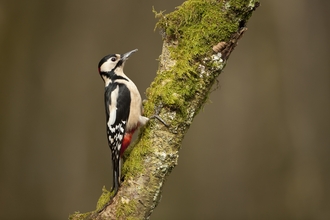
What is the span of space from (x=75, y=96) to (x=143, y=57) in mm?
758

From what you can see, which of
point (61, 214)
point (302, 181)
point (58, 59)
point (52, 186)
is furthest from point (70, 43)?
point (302, 181)

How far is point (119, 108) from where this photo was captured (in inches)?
87.0

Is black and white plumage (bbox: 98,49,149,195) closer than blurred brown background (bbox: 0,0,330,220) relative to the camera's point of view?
Yes

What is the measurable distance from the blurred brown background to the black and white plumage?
1142mm

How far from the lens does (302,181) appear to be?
11.9ft

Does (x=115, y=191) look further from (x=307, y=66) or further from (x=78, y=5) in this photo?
(x=307, y=66)

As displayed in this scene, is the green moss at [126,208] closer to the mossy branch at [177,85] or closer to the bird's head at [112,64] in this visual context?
the mossy branch at [177,85]

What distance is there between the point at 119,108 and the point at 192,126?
150 cm

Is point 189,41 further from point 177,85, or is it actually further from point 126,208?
point 126,208

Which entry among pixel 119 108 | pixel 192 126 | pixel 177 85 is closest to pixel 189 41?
pixel 177 85

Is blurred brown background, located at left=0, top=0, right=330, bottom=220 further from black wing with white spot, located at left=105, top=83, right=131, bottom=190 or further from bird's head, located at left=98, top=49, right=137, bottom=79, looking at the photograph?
black wing with white spot, located at left=105, top=83, right=131, bottom=190

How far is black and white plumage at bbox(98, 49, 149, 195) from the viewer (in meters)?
2.10

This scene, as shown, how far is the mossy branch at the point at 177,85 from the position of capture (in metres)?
1.78

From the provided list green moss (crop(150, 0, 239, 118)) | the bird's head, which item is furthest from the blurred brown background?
green moss (crop(150, 0, 239, 118))
